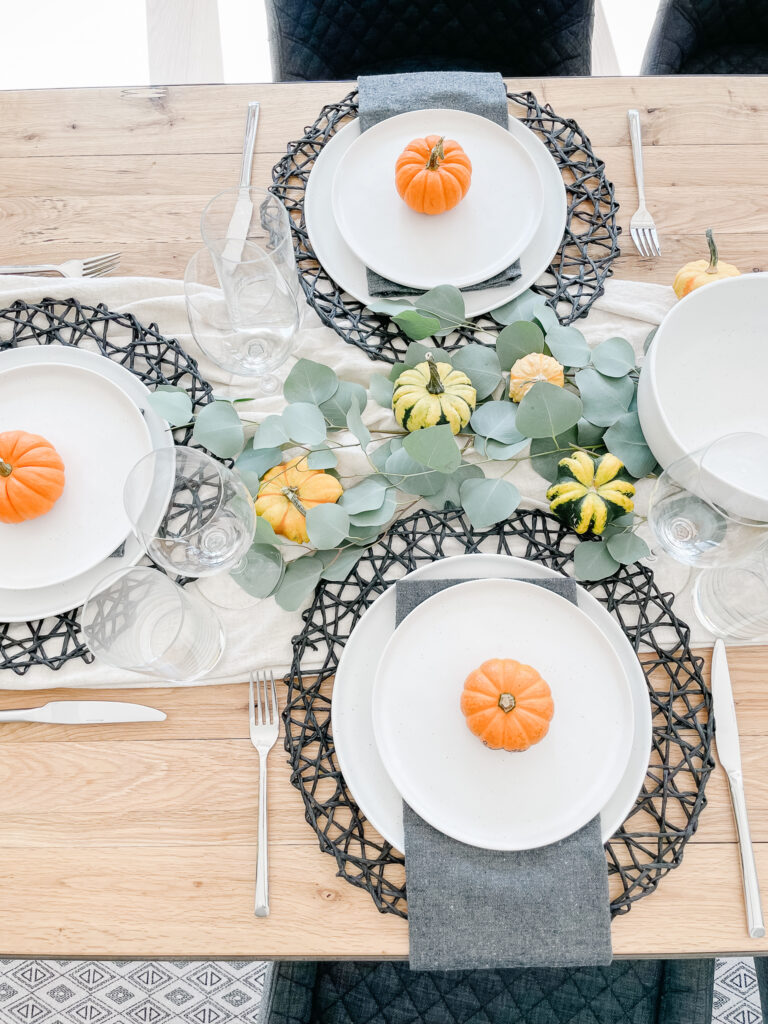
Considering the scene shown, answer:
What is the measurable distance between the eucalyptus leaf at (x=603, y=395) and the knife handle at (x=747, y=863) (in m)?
0.44

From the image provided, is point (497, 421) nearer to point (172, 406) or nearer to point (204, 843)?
point (172, 406)

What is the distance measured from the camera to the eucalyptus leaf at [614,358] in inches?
39.2

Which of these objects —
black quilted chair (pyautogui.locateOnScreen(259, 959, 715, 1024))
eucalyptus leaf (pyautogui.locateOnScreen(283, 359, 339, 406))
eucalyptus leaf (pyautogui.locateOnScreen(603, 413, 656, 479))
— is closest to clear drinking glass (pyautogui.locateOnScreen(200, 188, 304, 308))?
eucalyptus leaf (pyautogui.locateOnScreen(283, 359, 339, 406))

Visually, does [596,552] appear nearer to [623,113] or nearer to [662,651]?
[662,651]

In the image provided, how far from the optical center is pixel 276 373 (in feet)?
3.48

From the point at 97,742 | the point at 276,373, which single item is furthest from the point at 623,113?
the point at 97,742

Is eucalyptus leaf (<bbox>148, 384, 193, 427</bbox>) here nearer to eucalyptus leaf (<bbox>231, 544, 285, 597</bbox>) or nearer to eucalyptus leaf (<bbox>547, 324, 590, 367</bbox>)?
eucalyptus leaf (<bbox>231, 544, 285, 597</bbox>)

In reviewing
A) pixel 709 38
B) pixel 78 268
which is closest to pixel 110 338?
pixel 78 268

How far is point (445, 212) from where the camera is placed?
111 centimetres

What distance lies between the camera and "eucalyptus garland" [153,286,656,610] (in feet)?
3.00

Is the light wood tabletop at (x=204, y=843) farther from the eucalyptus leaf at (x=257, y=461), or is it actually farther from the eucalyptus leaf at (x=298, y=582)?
the eucalyptus leaf at (x=257, y=461)

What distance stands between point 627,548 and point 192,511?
0.52 meters

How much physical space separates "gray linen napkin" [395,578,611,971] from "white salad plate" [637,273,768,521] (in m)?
0.50

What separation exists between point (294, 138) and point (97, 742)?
0.92 m
